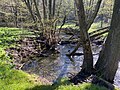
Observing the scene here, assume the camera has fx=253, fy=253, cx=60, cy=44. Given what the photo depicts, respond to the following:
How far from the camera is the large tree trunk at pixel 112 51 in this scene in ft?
36.9

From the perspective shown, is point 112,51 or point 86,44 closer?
point 112,51

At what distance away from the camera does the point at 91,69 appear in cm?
1309

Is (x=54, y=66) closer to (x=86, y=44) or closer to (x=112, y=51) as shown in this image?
(x=86, y=44)

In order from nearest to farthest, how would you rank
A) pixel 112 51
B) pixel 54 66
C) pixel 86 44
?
1. pixel 112 51
2. pixel 86 44
3. pixel 54 66

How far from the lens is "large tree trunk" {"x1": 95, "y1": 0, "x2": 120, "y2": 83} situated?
11.3m

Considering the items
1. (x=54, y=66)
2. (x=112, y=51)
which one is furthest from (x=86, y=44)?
(x=54, y=66)

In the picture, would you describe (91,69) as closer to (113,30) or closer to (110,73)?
(110,73)

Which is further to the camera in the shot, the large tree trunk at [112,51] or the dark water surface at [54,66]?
the dark water surface at [54,66]

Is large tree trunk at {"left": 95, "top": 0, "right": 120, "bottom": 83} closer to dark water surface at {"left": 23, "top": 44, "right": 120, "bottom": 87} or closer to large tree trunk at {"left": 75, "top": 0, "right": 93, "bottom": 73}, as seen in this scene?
large tree trunk at {"left": 75, "top": 0, "right": 93, "bottom": 73}

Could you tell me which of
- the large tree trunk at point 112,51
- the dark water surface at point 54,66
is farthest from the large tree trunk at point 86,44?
the dark water surface at point 54,66

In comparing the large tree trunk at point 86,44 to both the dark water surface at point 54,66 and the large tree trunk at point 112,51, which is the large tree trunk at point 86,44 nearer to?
the large tree trunk at point 112,51

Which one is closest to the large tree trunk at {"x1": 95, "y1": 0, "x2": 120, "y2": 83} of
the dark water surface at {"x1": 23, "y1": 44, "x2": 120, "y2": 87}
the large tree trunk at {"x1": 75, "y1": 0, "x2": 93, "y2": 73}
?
the large tree trunk at {"x1": 75, "y1": 0, "x2": 93, "y2": 73}

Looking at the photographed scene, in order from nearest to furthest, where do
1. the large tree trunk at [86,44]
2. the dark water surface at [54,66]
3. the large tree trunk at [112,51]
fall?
the large tree trunk at [112,51], the large tree trunk at [86,44], the dark water surface at [54,66]

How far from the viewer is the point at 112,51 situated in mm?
11461
